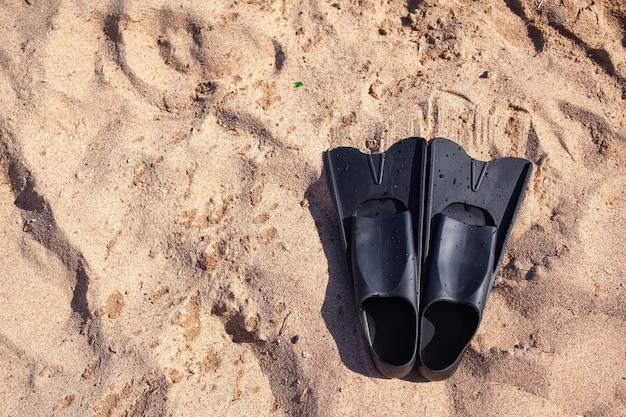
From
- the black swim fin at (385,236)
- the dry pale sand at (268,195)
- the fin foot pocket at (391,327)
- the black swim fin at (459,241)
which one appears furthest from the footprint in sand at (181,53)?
the fin foot pocket at (391,327)

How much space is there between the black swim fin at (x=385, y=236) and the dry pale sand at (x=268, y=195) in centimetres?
6

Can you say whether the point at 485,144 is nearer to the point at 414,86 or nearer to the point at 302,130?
the point at 414,86

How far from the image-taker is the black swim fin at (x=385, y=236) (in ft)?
6.23

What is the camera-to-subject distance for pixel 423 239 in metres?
2.00

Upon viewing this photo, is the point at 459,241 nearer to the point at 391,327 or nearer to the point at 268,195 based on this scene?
the point at 391,327

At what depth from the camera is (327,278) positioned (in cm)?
197

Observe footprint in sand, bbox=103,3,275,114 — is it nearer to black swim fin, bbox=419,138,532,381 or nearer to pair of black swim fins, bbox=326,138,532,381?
pair of black swim fins, bbox=326,138,532,381

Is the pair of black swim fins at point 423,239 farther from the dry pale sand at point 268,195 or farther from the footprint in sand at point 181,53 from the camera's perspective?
the footprint in sand at point 181,53

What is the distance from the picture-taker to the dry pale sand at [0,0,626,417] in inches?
72.4

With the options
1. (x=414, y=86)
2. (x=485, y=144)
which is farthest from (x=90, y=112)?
(x=485, y=144)

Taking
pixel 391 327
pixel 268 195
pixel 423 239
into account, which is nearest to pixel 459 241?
pixel 423 239

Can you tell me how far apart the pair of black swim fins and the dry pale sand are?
59 mm

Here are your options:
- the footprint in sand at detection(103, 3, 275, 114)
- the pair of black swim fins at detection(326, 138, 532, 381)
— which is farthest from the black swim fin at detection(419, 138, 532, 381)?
the footprint in sand at detection(103, 3, 275, 114)

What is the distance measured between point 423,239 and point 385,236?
0.14 metres
